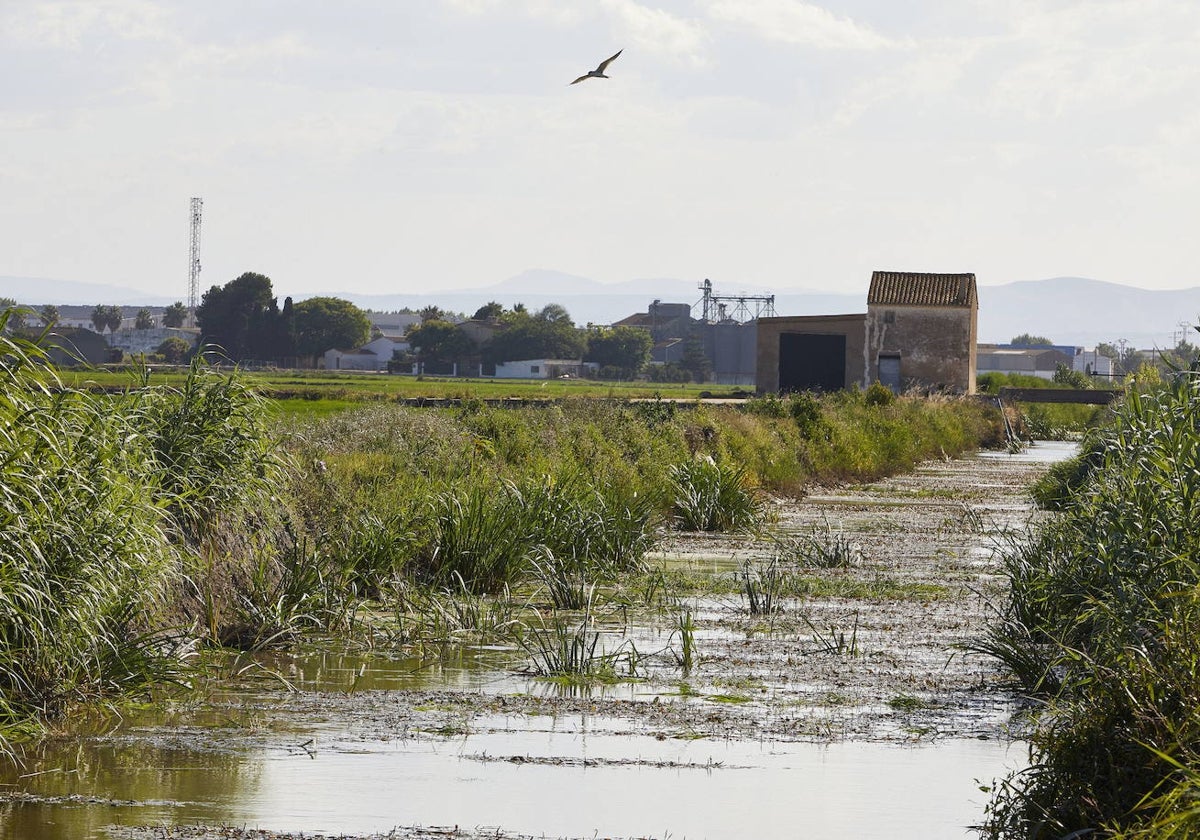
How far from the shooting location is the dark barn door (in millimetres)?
69000

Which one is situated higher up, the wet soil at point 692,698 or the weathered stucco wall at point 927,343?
the weathered stucco wall at point 927,343

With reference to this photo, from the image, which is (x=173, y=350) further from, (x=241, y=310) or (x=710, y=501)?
(x=710, y=501)

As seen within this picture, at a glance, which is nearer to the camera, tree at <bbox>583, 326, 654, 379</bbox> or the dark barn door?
the dark barn door

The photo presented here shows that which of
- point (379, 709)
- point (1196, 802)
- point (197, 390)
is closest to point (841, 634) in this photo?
point (379, 709)

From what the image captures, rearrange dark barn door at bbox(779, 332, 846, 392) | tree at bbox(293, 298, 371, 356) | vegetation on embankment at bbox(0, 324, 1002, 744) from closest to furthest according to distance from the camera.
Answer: vegetation on embankment at bbox(0, 324, 1002, 744), dark barn door at bbox(779, 332, 846, 392), tree at bbox(293, 298, 371, 356)

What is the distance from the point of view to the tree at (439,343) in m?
150

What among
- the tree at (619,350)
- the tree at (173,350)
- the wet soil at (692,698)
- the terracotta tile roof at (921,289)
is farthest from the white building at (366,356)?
the wet soil at (692,698)

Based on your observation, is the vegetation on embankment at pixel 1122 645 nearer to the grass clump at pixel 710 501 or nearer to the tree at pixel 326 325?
the grass clump at pixel 710 501

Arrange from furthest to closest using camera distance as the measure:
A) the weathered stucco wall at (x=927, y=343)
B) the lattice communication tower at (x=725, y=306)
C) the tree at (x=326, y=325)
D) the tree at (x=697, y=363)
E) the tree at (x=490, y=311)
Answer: the lattice communication tower at (x=725, y=306) < the tree at (x=490, y=311) < the tree at (x=326, y=325) < the tree at (x=697, y=363) < the weathered stucco wall at (x=927, y=343)

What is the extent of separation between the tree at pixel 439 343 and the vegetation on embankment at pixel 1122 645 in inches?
5448

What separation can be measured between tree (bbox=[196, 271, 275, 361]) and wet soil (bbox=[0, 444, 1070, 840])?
139 meters

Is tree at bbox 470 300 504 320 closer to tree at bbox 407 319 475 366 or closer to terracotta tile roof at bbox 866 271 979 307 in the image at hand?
tree at bbox 407 319 475 366

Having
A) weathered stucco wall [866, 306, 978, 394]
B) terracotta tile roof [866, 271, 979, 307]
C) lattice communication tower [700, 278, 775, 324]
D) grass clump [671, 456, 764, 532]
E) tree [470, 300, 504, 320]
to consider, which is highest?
lattice communication tower [700, 278, 775, 324]

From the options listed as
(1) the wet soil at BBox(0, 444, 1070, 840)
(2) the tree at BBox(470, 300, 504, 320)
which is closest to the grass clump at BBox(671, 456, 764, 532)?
(1) the wet soil at BBox(0, 444, 1070, 840)
